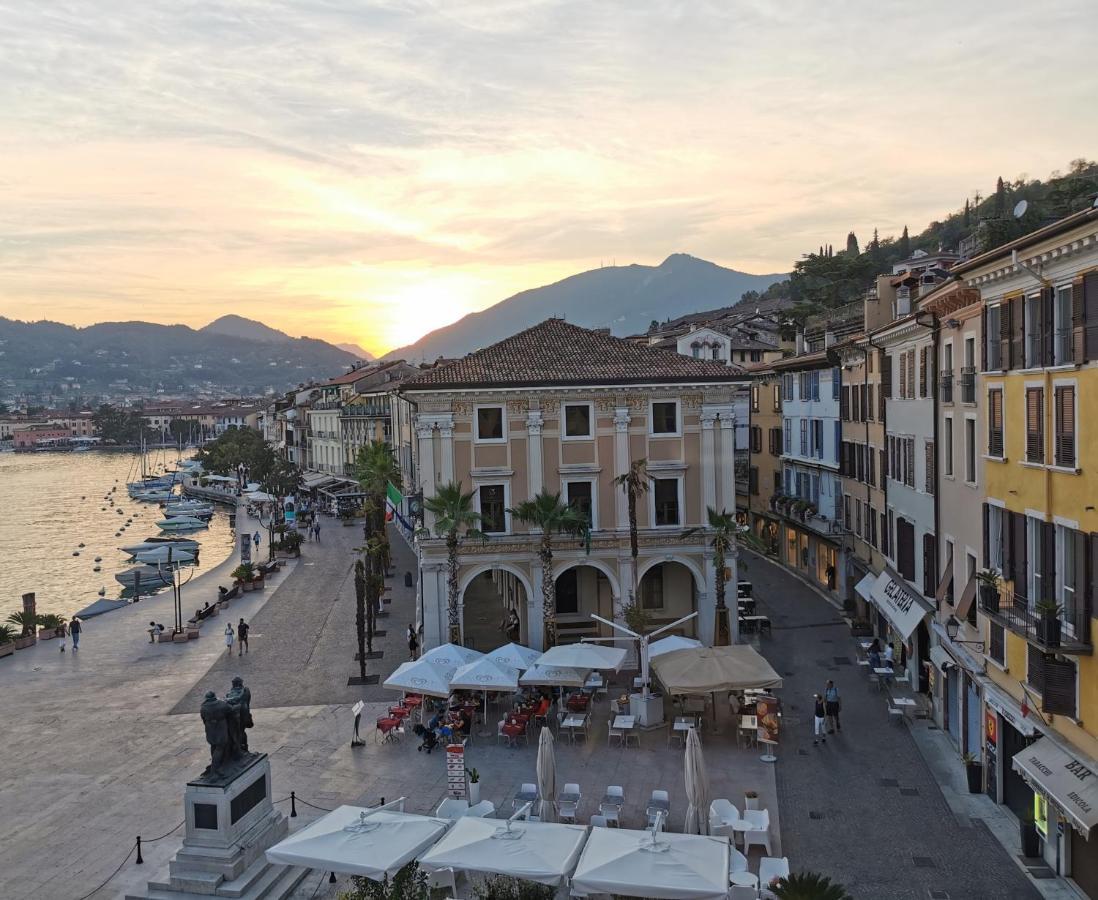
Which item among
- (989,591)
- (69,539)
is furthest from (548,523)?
(69,539)

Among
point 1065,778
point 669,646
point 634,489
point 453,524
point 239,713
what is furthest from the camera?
point 453,524

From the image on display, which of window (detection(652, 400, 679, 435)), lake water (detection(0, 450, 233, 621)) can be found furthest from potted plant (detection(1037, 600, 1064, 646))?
lake water (detection(0, 450, 233, 621))

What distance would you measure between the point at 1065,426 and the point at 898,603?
52.9ft

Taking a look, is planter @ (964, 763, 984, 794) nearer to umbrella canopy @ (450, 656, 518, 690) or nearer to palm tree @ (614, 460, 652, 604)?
umbrella canopy @ (450, 656, 518, 690)

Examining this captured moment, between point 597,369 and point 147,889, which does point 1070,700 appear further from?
point 597,369

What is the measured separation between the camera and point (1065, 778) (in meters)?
15.9

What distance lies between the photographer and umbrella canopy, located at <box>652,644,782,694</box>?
25.4m

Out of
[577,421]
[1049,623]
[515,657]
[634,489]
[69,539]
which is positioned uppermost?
[577,421]

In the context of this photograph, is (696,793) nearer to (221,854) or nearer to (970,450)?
(221,854)

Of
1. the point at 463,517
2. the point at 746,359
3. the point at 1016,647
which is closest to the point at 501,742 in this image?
the point at 463,517

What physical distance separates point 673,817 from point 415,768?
744 cm

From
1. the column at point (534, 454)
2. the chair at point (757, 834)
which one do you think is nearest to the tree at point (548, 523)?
the column at point (534, 454)

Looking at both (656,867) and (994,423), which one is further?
(994,423)

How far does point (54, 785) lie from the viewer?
23719 mm
